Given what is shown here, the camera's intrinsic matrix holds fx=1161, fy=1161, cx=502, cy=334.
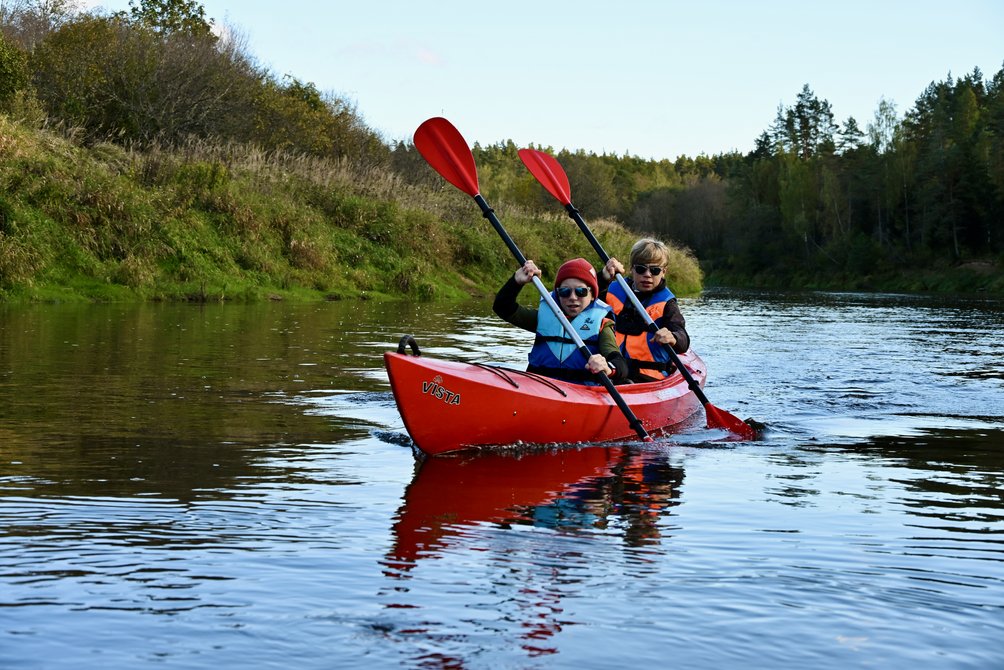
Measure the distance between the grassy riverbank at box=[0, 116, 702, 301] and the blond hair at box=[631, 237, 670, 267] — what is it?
12.0 meters

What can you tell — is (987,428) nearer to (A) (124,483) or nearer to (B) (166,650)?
(A) (124,483)

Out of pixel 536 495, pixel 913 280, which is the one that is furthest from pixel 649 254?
pixel 913 280

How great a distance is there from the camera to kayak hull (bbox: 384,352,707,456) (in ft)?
21.9

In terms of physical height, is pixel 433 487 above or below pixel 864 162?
below

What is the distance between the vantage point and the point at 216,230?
22234 mm

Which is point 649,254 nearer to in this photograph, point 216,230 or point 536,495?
point 536,495

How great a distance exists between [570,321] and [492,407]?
1212 millimetres

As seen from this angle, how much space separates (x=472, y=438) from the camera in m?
7.00

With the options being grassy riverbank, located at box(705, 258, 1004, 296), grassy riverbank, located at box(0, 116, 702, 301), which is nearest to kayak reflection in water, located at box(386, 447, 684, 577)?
grassy riverbank, located at box(0, 116, 702, 301)

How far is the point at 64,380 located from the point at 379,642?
22.1ft

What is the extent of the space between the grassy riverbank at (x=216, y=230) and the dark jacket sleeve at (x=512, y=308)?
12.2 meters

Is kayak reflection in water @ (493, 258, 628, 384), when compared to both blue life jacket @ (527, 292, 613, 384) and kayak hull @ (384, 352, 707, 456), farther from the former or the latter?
kayak hull @ (384, 352, 707, 456)

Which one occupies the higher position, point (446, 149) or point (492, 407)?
point (446, 149)

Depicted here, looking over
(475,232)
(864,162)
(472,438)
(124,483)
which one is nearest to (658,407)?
(472,438)
